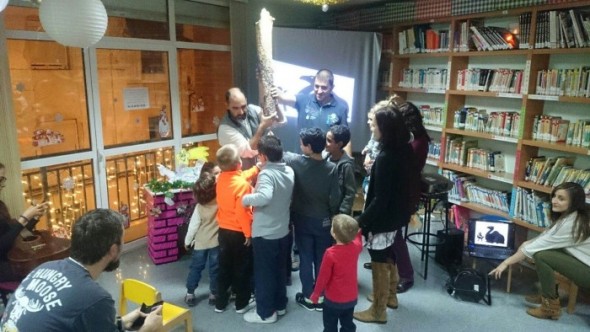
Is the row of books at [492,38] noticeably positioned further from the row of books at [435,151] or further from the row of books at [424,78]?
the row of books at [435,151]

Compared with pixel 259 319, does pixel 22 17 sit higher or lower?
higher

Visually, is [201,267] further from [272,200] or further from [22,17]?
[22,17]

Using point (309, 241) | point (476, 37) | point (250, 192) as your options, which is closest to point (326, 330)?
point (309, 241)

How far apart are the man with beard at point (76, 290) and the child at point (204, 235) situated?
136 cm

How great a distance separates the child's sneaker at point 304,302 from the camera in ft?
9.64

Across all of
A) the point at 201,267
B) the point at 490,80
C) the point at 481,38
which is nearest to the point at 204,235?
the point at 201,267

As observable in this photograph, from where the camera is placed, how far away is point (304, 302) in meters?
2.97

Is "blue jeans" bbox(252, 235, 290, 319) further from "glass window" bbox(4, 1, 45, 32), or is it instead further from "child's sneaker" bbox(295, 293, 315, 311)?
"glass window" bbox(4, 1, 45, 32)

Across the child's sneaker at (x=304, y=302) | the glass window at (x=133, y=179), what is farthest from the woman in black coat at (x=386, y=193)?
the glass window at (x=133, y=179)

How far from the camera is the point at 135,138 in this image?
13.4ft

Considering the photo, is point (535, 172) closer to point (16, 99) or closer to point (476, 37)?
point (476, 37)

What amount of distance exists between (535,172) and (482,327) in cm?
159

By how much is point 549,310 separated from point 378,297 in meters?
1.16

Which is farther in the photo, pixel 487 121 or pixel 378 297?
pixel 487 121
